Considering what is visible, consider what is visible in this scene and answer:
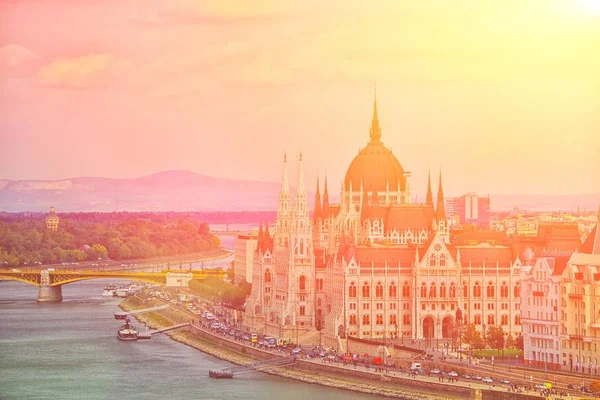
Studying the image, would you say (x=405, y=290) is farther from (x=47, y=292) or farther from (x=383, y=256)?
(x=47, y=292)

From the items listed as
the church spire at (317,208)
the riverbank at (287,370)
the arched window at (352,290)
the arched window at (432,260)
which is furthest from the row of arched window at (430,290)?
the church spire at (317,208)

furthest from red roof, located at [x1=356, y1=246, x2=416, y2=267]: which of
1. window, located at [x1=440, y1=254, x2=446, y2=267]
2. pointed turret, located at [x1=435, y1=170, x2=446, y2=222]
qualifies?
pointed turret, located at [x1=435, y1=170, x2=446, y2=222]

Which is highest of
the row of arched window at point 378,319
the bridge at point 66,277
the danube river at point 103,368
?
the bridge at point 66,277

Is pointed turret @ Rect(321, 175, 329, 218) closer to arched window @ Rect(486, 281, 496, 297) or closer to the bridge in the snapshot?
arched window @ Rect(486, 281, 496, 297)

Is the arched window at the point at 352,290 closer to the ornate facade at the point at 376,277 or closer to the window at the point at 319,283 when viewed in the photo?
the ornate facade at the point at 376,277

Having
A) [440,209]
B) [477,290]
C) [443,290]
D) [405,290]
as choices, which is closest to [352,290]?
[405,290]

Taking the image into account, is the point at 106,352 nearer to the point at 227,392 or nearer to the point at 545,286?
the point at 227,392
